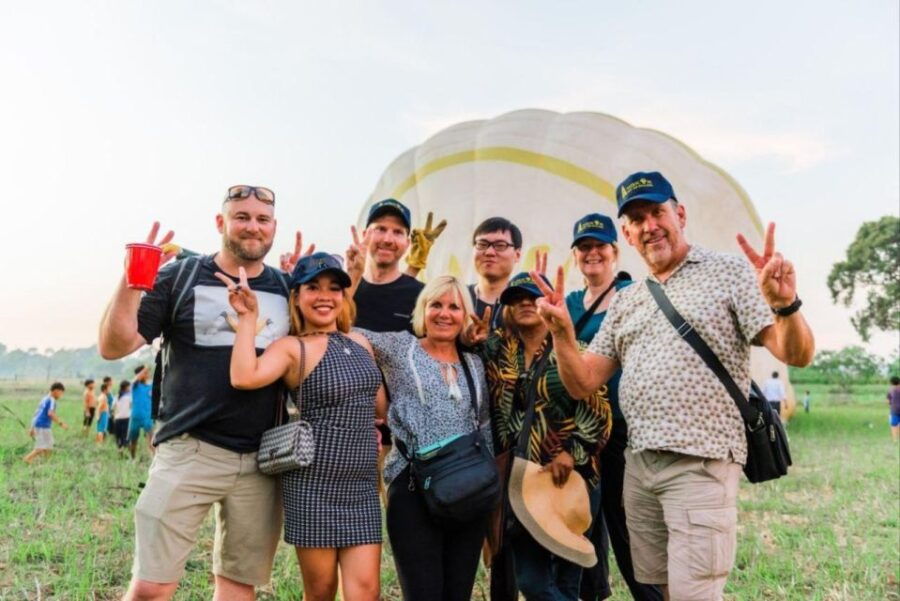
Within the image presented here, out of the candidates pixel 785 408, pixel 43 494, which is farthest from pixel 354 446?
pixel 785 408

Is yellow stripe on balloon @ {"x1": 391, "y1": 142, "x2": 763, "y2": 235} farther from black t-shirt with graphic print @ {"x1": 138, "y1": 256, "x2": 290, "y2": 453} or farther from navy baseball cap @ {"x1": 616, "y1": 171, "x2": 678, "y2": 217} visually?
black t-shirt with graphic print @ {"x1": 138, "y1": 256, "x2": 290, "y2": 453}

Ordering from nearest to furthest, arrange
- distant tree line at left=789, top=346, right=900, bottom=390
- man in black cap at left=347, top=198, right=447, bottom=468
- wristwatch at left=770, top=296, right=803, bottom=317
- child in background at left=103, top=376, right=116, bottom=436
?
1. wristwatch at left=770, top=296, right=803, bottom=317
2. man in black cap at left=347, top=198, right=447, bottom=468
3. child in background at left=103, top=376, right=116, bottom=436
4. distant tree line at left=789, top=346, right=900, bottom=390

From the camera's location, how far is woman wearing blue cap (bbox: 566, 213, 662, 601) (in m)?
3.38

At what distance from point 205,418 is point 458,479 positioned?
1039 mm

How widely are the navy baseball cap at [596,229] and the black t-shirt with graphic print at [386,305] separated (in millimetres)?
894

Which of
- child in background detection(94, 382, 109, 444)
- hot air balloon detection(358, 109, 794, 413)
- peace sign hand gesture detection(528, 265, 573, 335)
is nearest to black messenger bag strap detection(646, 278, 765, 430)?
peace sign hand gesture detection(528, 265, 573, 335)

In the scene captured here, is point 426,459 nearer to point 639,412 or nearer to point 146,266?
point 639,412

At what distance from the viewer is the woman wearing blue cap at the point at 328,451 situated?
8.99ft

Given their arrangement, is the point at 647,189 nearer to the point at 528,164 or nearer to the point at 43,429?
the point at 528,164

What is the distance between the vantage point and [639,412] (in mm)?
2705

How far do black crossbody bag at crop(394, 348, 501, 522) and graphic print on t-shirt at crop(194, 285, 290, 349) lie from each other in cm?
79

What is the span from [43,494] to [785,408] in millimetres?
12476

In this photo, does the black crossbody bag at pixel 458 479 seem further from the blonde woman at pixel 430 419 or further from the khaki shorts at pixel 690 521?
the khaki shorts at pixel 690 521

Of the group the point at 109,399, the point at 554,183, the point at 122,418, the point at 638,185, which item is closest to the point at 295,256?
the point at 638,185
